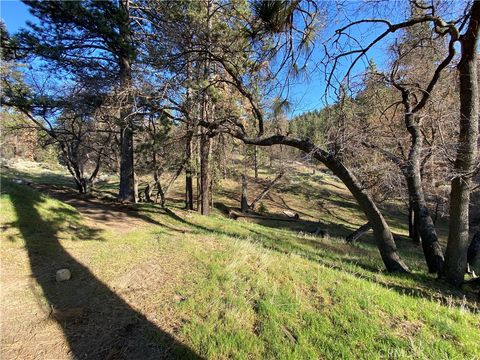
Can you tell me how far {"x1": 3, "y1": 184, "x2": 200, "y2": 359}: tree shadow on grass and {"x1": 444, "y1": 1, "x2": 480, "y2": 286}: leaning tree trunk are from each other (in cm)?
482

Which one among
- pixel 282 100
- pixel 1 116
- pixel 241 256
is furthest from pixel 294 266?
pixel 1 116

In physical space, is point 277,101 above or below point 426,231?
above

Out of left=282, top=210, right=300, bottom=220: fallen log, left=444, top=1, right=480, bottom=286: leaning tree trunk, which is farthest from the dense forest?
left=282, top=210, right=300, bottom=220: fallen log

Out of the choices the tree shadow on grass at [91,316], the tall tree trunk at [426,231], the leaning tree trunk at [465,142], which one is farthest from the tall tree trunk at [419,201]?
→ the tree shadow on grass at [91,316]

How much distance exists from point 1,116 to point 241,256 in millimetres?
18190

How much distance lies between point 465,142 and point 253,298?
4315mm

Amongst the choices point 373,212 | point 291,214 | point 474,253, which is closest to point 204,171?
point 373,212

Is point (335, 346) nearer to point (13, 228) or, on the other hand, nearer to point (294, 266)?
point (294, 266)

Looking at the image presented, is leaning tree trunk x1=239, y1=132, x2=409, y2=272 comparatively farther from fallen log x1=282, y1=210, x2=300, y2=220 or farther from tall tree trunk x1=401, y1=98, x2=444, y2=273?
fallen log x1=282, y1=210, x2=300, y2=220

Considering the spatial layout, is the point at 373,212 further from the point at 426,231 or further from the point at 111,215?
the point at 111,215

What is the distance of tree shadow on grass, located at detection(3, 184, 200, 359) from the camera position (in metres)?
2.76

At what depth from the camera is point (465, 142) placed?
443cm

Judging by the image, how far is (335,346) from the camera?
2748 millimetres

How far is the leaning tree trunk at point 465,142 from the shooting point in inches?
171
